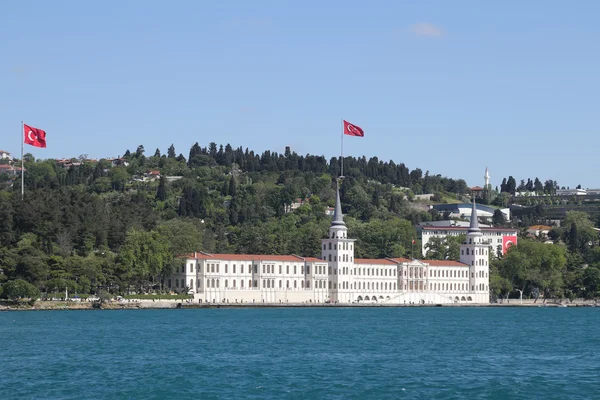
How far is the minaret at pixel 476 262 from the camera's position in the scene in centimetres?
11675

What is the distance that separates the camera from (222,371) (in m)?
41.2

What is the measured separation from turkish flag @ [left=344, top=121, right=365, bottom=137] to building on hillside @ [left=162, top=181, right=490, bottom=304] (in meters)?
10.4

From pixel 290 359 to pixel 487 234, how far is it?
106 metres

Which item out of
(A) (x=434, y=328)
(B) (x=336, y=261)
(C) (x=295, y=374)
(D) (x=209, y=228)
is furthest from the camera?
(D) (x=209, y=228)

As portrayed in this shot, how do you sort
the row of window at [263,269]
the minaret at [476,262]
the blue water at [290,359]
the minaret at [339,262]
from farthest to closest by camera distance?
the minaret at [476,262] → the minaret at [339,262] → the row of window at [263,269] → the blue water at [290,359]

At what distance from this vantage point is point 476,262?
387 ft

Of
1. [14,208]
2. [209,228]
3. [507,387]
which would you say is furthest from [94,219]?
[507,387]

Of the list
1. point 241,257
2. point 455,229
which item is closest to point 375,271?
point 241,257

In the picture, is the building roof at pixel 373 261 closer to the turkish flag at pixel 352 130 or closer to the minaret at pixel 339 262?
the minaret at pixel 339 262

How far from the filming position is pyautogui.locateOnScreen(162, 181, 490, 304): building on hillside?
10100 cm

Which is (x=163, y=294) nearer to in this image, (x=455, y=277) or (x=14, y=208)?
(x=14, y=208)

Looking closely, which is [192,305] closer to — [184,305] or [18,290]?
[184,305]

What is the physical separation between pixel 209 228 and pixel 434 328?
69.4 m

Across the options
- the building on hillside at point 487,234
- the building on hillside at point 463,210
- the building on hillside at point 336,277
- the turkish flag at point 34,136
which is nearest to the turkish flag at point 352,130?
the building on hillside at point 336,277
